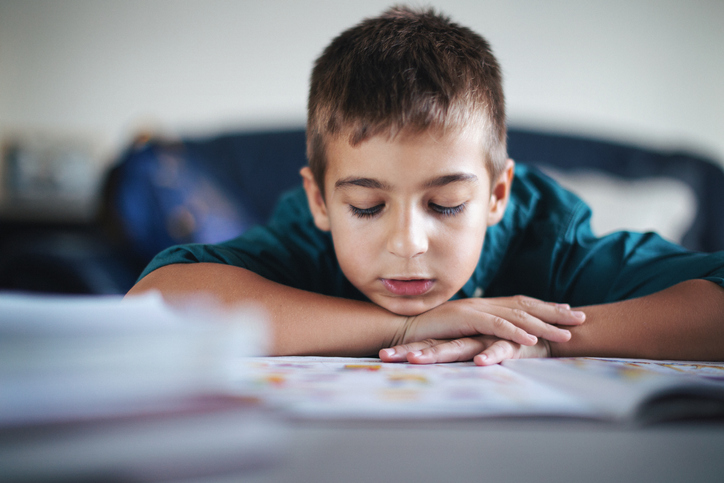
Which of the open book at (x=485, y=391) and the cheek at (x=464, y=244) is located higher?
the cheek at (x=464, y=244)

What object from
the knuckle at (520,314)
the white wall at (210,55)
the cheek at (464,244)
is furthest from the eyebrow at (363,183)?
Answer: the white wall at (210,55)

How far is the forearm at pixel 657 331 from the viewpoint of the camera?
1.89 ft

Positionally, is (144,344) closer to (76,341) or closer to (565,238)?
(76,341)

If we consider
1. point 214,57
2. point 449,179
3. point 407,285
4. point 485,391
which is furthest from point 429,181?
point 214,57

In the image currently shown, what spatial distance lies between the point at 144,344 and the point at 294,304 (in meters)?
0.39

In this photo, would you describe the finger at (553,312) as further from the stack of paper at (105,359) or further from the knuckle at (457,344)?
the stack of paper at (105,359)

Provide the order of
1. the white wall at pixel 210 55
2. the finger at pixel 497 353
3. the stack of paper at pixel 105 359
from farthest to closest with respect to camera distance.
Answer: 1. the white wall at pixel 210 55
2. the finger at pixel 497 353
3. the stack of paper at pixel 105 359

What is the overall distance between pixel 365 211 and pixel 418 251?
0.31ft

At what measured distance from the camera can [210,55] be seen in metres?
2.24

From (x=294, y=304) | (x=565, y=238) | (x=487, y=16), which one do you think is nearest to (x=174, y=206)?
(x=294, y=304)

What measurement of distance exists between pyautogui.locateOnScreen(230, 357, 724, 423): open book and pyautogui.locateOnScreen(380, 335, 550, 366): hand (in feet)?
0.13

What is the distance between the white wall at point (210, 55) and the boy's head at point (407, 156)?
158cm

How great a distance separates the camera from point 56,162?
7.01ft

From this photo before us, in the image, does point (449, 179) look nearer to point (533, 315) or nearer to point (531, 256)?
point (533, 315)
